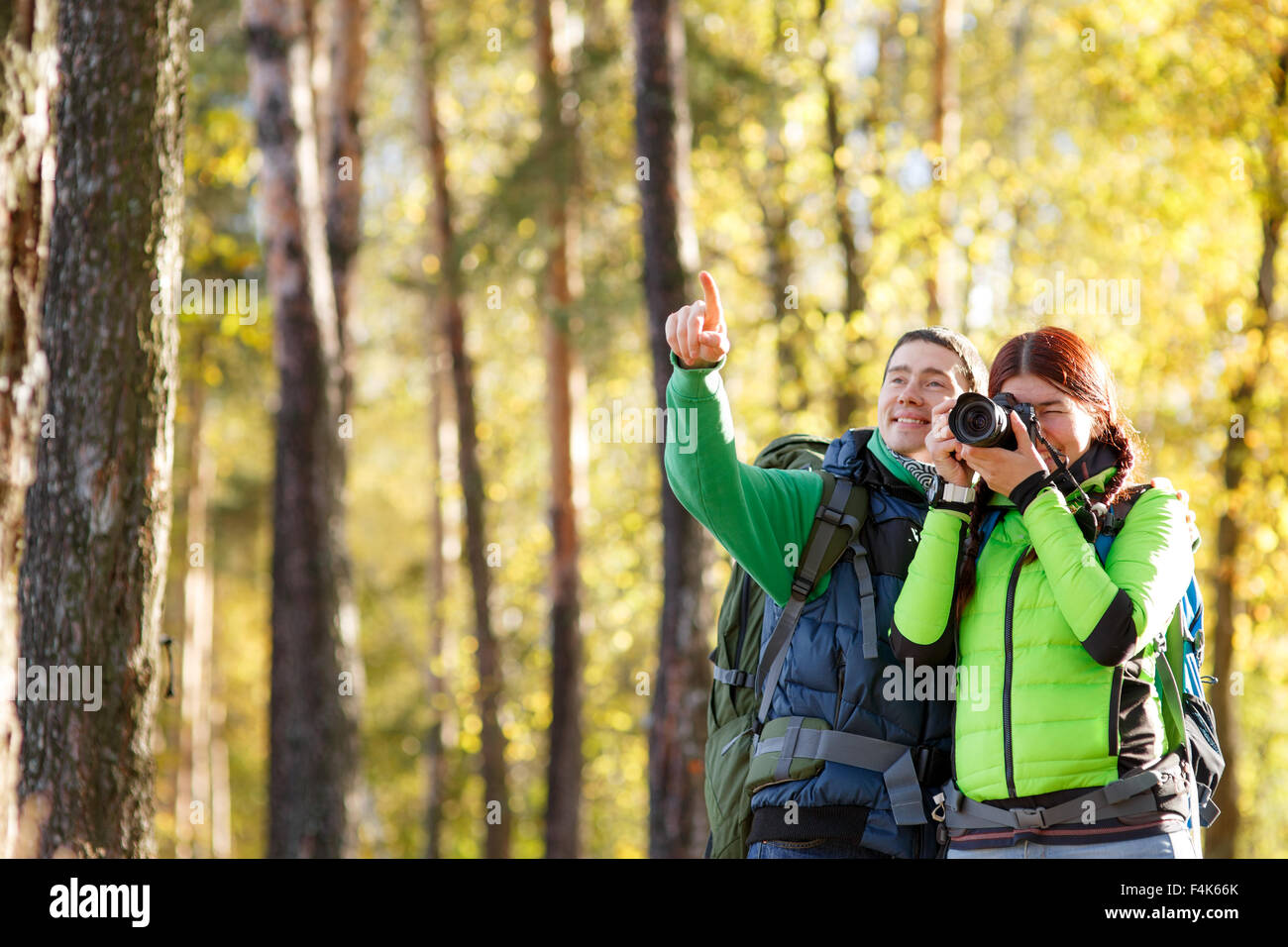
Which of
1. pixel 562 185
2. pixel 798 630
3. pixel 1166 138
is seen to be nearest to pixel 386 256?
pixel 562 185

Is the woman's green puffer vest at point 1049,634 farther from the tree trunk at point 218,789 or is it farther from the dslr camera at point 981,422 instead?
the tree trunk at point 218,789

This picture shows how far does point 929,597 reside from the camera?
2.81 metres

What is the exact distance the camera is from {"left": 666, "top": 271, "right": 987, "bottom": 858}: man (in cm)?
288

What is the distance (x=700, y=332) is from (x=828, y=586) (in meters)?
0.71

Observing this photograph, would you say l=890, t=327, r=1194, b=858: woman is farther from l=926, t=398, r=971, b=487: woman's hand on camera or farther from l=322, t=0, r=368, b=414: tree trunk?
l=322, t=0, r=368, b=414: tree trunk

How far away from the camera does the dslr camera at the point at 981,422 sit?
2.81 meters

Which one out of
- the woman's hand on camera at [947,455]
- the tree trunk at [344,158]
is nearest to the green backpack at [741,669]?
the woman's hand on camera at [947,455]

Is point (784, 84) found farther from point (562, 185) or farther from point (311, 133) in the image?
point (311, 133)

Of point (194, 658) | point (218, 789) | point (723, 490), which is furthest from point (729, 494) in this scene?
point (218, 789)

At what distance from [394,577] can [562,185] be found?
15146 mm

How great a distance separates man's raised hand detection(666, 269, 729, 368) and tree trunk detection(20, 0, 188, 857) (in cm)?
236

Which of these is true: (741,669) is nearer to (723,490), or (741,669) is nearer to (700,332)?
(723,490)
